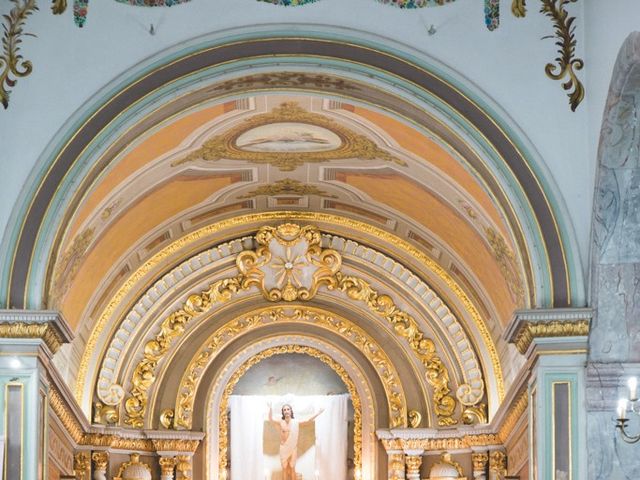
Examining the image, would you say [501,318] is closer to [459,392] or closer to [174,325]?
[459,392]

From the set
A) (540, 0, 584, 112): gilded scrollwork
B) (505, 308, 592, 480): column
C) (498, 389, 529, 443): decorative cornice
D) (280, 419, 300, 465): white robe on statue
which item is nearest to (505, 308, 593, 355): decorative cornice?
(505, 308, 592, 480): column

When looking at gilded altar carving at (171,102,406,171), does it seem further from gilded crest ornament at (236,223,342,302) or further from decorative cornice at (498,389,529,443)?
decorative cornice at (498,389,529,443)

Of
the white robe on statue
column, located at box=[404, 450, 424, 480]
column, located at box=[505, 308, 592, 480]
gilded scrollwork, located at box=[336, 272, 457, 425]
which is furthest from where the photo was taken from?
the white robe on statue

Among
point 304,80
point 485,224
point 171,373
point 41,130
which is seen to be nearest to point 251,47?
point 304,80

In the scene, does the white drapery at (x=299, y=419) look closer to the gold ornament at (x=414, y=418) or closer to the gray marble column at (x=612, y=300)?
the gold ornament at (x=414, y=418)

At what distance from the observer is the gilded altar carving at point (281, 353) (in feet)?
58.9

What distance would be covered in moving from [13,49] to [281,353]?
5.65 meters

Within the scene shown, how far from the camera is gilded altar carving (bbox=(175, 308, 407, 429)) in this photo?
58.1ft

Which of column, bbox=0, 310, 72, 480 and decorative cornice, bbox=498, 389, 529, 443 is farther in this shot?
decorative cornice, bbox=498, 389, 529, 443

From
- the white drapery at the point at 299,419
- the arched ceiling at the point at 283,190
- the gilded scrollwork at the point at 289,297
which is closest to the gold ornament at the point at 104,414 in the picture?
the gilded scrollwork at the point at 289,297

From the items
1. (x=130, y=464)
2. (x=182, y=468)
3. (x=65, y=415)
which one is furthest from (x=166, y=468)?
(x=65, y=415)

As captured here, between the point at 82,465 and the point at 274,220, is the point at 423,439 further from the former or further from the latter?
the point at 82,465

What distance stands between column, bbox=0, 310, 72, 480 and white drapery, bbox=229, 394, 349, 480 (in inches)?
195

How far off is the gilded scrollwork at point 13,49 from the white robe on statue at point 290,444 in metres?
5.87
